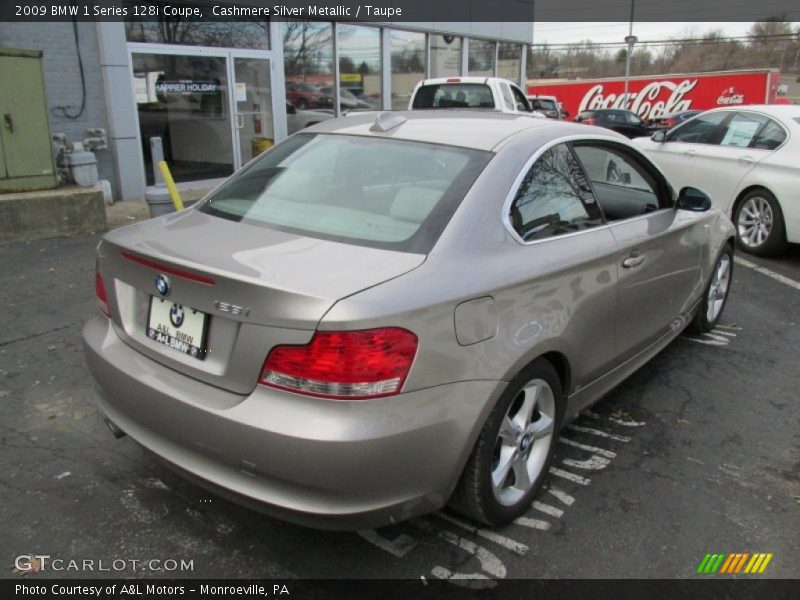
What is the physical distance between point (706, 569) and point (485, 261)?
1483 mm

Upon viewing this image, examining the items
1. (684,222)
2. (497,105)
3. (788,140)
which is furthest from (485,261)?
(497,105)

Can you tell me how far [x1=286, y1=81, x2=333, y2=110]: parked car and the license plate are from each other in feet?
35.2

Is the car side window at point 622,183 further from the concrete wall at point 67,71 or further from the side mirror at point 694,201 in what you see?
the concrete wall at point 67,71

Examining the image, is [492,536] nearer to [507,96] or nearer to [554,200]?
[554,200]

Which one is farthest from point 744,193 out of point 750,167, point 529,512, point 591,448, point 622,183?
point 529,512

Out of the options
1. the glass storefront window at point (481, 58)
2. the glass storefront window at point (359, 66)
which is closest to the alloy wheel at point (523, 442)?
the glass storefront window at point (359, 66)

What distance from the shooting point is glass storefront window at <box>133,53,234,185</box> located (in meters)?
10.0

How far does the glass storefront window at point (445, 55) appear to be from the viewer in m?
16.6

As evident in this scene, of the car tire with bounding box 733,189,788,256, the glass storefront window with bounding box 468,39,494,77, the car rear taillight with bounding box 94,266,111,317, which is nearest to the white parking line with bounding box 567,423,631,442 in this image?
the car rear taillight with bounding box 94,266,111,317

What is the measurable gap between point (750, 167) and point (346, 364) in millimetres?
7048

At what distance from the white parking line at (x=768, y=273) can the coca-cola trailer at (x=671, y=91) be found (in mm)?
33620

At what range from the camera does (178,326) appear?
7.98 ft

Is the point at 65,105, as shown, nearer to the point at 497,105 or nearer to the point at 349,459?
the point at 497,105

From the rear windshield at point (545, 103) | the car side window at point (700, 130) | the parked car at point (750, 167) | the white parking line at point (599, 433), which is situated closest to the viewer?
the white parking line at point (599, 433)
